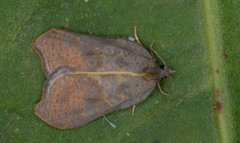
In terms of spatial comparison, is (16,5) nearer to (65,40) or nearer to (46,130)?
(65,40)

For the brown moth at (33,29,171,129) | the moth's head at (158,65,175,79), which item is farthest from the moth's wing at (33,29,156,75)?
the moth's head at (158,65,175,79)

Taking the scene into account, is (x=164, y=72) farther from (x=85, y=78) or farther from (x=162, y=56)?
(x=85, y=78)

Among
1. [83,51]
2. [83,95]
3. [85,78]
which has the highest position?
[83,51]

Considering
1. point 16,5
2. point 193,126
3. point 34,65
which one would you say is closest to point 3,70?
point 34,65

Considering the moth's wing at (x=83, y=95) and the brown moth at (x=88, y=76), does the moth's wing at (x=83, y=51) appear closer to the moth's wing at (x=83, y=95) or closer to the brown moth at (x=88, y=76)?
the brown moth at (x=88, y=76)

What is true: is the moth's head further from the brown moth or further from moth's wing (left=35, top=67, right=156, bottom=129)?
moth's wing (left=35, top=67, right=156, bottom=129)

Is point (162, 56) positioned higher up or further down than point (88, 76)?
higher up

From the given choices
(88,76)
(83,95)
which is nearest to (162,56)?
(88,76)
